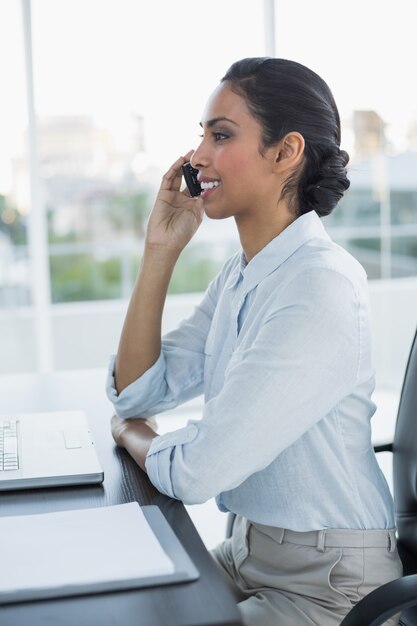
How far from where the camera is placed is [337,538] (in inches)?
49.0

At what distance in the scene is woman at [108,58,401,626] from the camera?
116 cm

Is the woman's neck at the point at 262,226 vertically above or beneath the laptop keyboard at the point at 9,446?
above

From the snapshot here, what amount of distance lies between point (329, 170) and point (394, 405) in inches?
123

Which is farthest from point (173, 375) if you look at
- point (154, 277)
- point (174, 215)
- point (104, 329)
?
point (104, 329)

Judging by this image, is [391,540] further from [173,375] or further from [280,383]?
[173,375]

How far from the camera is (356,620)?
3.54 feet

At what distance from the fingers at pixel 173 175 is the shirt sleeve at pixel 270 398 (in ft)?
1.90

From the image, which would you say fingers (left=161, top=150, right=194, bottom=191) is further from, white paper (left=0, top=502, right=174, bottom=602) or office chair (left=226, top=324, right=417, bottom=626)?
white paper (left=0, top=502, right=174, bottom=602)

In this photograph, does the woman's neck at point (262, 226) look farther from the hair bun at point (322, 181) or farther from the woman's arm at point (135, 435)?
the woman's arm at point (135, 435)

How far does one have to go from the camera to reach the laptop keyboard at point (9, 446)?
1278 millimetres

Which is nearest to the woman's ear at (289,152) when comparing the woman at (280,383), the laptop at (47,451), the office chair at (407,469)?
the woman at (280,383)

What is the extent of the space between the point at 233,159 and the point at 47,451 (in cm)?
57

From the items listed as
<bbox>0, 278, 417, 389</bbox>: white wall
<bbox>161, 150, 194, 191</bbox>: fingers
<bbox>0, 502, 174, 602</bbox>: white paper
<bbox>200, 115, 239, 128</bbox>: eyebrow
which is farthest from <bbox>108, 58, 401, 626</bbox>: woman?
<bbox>0, 278, 417, 389</bbox>: white wall

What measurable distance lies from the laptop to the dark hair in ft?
1.79
